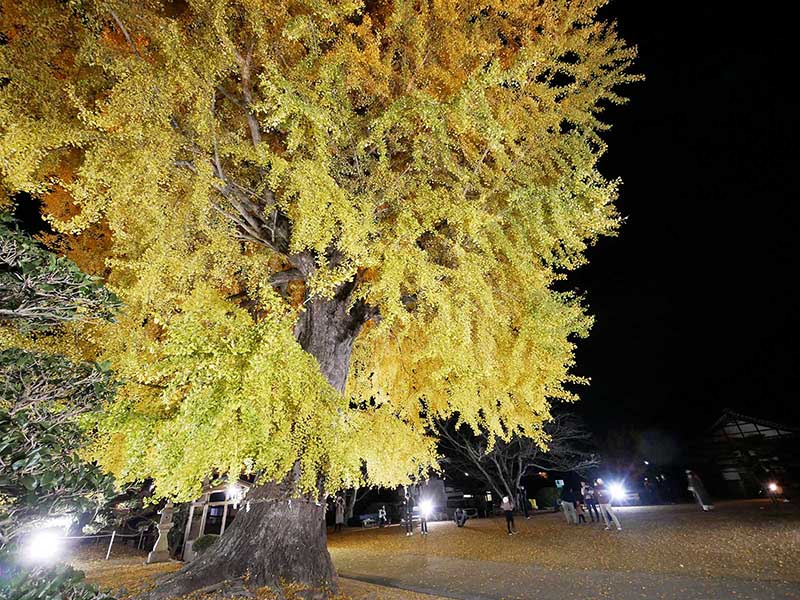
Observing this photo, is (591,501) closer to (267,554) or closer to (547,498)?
(267,554)

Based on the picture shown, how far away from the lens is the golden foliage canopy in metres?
3.85

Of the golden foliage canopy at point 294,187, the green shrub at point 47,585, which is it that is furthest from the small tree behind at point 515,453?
the green shrub at point 47,585

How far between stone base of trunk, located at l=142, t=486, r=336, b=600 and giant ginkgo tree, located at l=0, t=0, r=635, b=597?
3 centimetres

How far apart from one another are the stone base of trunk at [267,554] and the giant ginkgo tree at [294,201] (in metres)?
0.03

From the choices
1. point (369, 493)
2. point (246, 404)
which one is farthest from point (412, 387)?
point (369, 493)

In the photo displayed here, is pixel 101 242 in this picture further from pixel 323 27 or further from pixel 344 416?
pixel 344 416

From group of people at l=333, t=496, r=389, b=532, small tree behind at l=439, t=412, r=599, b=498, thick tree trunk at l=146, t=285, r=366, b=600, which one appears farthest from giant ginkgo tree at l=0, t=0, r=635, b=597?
group of people at l=333, t=496, r=389, b=532

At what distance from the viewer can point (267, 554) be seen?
16.7 feet

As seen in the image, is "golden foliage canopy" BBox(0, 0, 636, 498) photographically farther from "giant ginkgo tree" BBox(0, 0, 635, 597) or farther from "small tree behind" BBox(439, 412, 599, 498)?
"small tree behind" BBox(439, 412, 599, 498)

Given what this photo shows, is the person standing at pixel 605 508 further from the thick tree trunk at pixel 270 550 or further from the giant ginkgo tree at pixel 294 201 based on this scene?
the thick tree trunk at pixel 270 550

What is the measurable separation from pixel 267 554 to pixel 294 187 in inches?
196

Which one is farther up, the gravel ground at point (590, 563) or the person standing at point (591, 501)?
the person standing at point (591, 501)

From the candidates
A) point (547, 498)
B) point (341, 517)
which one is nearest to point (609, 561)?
point (341, 517)

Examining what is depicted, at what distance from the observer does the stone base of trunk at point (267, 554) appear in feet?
15.8
